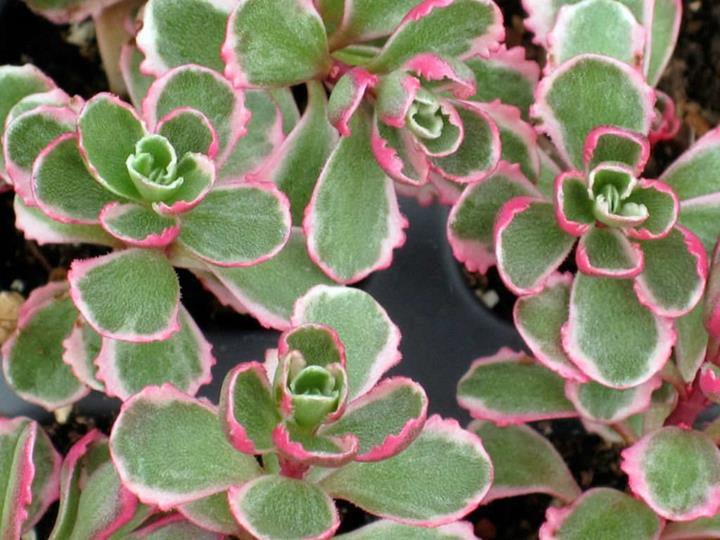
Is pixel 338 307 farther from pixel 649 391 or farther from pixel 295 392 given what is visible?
pixel 649 391

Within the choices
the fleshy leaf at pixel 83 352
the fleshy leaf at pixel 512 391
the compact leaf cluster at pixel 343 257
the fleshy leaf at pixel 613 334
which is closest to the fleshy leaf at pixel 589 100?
the compact leaf cluster at pixel 343 257

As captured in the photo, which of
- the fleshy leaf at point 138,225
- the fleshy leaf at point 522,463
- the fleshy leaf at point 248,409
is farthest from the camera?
the fleshy leaf at point 522,463

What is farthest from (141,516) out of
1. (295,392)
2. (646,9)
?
(646,9)

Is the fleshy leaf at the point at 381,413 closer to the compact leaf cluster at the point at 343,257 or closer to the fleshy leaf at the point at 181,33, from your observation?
the compact leaf cluster at the point at 343,257

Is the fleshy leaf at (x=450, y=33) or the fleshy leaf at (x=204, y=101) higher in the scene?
the fleshy leaf at (x=450, y=33)

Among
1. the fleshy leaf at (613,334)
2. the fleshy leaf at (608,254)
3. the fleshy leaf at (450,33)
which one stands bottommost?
the fleshy leaf at (613,334)

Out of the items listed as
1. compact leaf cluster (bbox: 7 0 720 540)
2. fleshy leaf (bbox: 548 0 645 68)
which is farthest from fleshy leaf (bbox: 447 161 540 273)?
Result: fleshy leaf (bbox: 548 0 645 68)

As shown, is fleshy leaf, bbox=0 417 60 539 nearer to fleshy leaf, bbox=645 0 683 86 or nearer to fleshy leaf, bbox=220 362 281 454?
fleshy leaf, bbox=220 362 281 454
